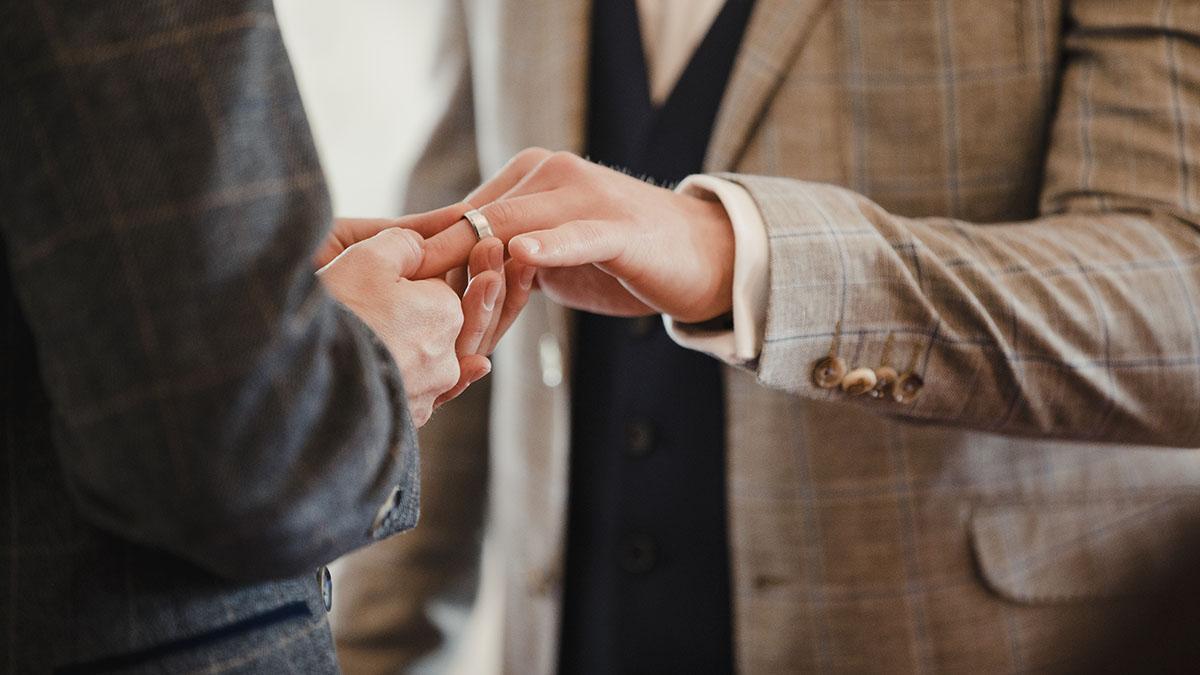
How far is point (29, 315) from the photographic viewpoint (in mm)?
430

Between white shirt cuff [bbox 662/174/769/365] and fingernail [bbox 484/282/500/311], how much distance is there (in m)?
0.18

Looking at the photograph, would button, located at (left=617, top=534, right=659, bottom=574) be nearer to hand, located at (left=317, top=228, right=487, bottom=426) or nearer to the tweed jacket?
hand, located at (left=317, top=228, right=487, bottom=426)

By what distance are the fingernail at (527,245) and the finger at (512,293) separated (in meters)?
0.03

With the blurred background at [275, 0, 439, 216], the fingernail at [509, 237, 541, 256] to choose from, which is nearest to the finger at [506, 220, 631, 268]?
the fingernail at [509, 237, 541, 256]

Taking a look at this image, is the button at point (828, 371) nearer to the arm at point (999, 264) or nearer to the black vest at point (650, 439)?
the arm at point (999, 264)

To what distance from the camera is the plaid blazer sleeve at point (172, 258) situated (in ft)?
1.33

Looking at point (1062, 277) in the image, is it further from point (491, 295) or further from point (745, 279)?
point (491, 295)

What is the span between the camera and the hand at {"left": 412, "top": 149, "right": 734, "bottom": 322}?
2.19ft

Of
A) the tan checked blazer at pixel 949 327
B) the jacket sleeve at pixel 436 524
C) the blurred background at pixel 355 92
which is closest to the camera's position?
the tan checked blazer at pixel 949 327

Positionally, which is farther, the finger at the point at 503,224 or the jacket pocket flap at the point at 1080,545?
the jacket pocket flap at the point at 1080,545

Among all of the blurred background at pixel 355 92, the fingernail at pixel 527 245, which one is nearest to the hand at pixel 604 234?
the fingernail at pixel 527 245

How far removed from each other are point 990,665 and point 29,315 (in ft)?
2.88

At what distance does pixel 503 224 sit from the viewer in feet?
2.25

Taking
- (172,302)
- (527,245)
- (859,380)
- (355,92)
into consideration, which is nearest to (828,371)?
(859,380)
